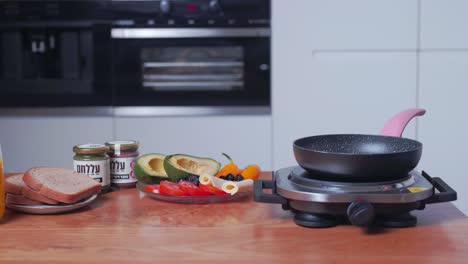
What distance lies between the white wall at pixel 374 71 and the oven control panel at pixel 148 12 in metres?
0.18

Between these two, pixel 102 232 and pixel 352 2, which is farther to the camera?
pixel 352 2

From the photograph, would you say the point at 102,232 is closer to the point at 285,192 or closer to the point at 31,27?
the point at 285,192

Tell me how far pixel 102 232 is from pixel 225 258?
0.26 metres

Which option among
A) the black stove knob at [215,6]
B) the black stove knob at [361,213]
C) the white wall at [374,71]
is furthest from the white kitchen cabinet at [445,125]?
the black stove knob at [361,213]

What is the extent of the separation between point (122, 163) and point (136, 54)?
1.38 meters

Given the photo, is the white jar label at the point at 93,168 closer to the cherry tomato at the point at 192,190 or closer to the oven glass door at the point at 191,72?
the cherry tomato at the point at 192,190

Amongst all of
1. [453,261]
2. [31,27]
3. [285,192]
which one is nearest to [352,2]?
[31,27]

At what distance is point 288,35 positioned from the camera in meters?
2.61

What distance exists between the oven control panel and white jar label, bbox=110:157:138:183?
1.39 metres

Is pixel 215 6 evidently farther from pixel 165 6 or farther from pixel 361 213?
pixel 361 213

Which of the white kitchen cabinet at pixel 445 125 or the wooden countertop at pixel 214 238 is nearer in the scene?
the wooden countertop at pixel 214 238

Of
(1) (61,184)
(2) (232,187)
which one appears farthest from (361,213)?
(1) (61,184)

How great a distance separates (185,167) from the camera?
1.38 meters

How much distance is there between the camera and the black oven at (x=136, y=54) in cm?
271
